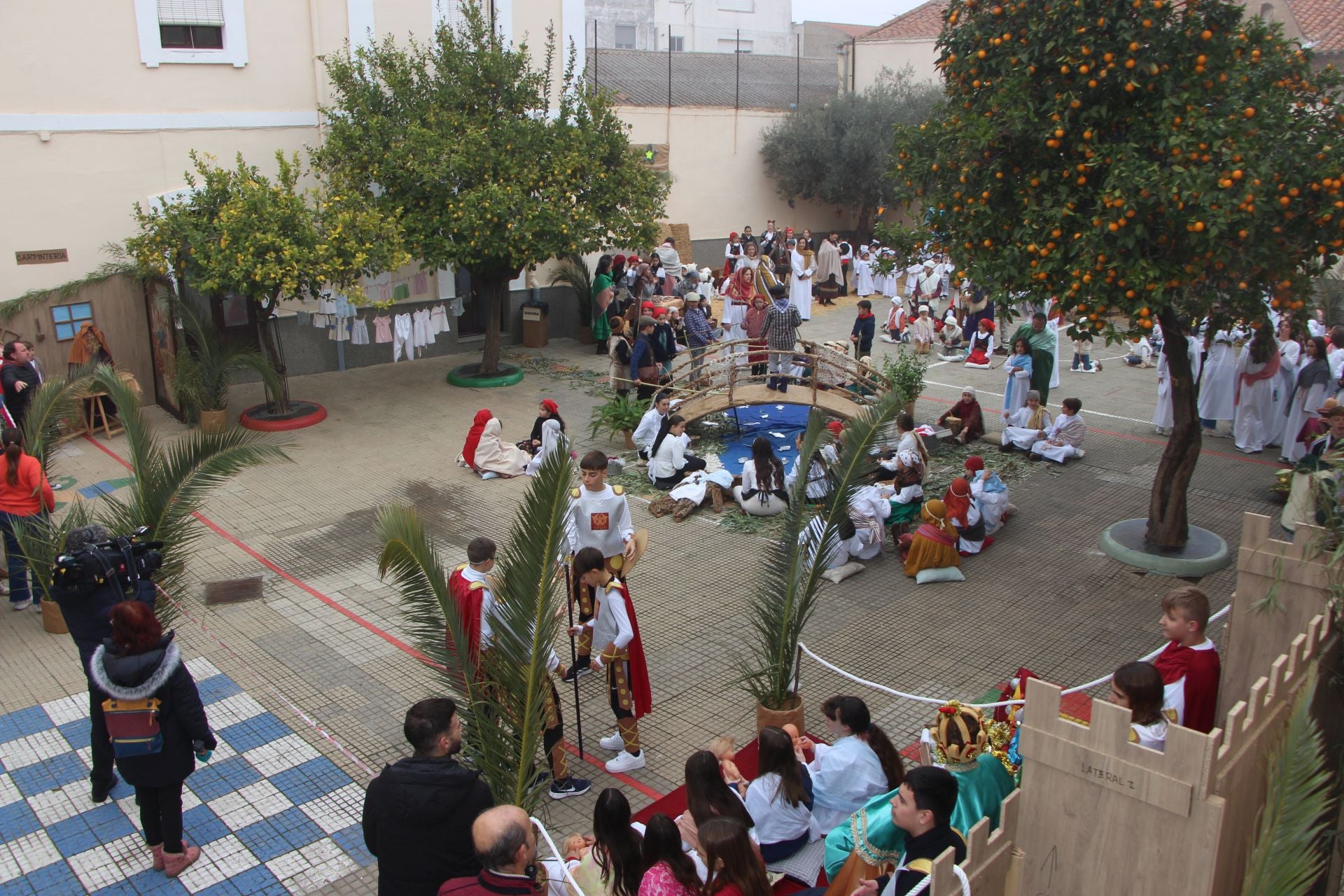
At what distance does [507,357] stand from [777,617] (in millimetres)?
13186

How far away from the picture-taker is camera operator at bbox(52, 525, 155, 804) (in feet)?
21.9

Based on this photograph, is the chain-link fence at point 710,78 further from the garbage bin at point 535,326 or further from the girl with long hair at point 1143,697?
the girl with long hair at point 1143,697

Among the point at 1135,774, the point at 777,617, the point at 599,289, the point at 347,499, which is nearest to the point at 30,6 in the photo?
the point at 347,499

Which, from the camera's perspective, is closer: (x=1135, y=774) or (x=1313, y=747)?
(x=1313, y=747)

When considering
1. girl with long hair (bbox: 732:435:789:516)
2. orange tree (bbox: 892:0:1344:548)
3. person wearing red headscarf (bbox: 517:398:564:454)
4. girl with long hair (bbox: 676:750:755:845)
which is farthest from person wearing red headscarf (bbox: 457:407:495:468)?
girl with long hair (bbox: 676:750:755:845)

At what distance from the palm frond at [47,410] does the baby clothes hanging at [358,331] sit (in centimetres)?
678

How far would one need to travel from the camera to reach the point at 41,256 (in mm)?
14383

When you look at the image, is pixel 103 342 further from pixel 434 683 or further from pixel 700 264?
pixel 700 264

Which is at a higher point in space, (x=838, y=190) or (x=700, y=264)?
(x=838, y=190)

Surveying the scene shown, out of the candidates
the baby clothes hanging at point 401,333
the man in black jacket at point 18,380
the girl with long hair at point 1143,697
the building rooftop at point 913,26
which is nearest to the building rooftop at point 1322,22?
the building rooftop at point 913,26

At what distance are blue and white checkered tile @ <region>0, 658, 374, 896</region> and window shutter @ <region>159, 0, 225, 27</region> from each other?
10697 mm

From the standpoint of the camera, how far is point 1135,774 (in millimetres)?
4426

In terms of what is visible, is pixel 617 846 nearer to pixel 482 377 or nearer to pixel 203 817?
pixel 203 817

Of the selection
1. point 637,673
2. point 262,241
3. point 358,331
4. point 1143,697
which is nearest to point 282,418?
point 358,331
